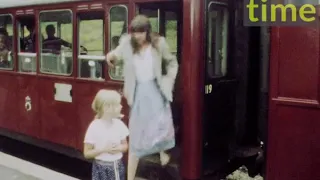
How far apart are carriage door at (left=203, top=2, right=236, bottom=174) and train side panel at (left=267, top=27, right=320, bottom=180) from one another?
92 centimetres

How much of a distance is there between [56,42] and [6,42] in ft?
5.18

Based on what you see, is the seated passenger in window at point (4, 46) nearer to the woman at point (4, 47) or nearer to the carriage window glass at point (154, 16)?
the woman at point (4, 47)

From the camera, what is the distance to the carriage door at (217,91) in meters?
5.51

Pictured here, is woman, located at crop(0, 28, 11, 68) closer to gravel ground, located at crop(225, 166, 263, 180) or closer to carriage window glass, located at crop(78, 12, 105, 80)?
carriage window glass, located at crop(78, 12, 105, 80)

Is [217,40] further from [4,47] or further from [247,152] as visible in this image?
[4,47]

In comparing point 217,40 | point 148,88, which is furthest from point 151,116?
point 217,40

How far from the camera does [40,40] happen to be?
7289 millimetres

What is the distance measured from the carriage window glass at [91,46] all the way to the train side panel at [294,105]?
2373mm

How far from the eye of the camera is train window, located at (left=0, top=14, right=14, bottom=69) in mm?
8100

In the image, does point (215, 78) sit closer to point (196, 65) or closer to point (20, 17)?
point (196, 65)

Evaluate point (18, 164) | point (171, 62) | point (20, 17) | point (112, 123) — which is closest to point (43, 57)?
point (20, 17)

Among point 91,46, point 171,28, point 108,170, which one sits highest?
point 171,28

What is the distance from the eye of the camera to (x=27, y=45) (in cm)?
772

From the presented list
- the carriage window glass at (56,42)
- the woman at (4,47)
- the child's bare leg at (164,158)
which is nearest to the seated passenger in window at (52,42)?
the carriage window glass at (56,42)
